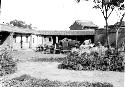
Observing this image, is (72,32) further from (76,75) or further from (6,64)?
(6,64)

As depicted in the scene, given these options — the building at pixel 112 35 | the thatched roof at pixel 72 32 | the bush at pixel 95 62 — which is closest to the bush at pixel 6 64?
the bush at pixel 95 62

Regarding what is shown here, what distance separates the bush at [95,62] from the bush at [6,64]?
357 cm

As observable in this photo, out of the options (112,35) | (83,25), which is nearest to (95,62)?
(112,35)

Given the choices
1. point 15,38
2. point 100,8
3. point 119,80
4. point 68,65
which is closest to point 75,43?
point 100,8

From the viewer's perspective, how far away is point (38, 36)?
4006cm

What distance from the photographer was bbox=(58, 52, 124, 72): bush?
1257 centimetres

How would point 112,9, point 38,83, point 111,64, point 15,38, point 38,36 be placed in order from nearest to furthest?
point 38,83 < point 111,64 < point 112,9 < point 15,38 < point 38,36

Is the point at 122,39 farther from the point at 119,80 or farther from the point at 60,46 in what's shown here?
the point at 119,80

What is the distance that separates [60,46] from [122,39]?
11.9 metres

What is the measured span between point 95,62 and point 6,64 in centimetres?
554

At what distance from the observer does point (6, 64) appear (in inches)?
436

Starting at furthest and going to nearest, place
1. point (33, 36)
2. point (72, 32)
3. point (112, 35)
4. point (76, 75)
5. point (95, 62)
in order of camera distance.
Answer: point (72, 32) < point (33, 36) < point (112, 35) < point (95, 62) < point (76, 75)

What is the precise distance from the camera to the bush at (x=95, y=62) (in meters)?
12.6

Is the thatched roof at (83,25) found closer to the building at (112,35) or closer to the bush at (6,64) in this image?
the building at (112,35)
